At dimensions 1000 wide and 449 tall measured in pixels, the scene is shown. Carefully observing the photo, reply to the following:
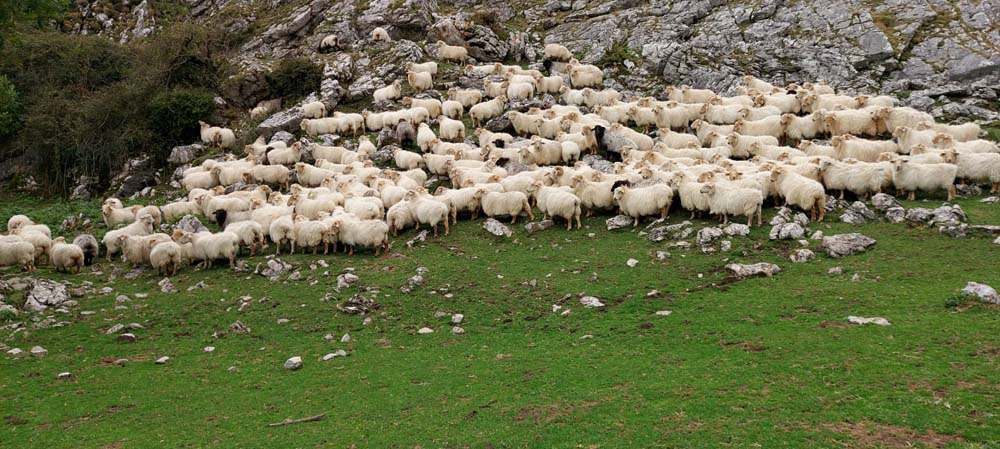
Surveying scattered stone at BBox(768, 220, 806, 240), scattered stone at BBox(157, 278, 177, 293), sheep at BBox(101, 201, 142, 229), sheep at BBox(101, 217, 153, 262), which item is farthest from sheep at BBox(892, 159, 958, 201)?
sheep at BBox(101, 201, 142, 229)

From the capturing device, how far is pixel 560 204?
21375 mm

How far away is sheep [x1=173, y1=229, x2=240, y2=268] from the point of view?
20.3 meters

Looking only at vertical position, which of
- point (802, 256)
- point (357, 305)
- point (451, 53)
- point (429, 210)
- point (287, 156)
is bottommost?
point (357, 305)

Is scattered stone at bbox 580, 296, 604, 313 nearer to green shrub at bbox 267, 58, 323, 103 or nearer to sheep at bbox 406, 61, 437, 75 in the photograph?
sheep at bbox 406, 61, 437, 75

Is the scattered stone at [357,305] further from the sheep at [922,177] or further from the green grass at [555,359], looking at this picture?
the sheep at [922,177]

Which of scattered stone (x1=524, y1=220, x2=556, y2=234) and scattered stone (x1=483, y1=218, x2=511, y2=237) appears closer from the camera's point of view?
scattered stone (x1=483, y1=218, x2=511, y2=237)

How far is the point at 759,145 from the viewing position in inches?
1016

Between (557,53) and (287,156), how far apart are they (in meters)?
19.5

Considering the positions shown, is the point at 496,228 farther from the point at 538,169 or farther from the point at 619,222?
the point at 538,169

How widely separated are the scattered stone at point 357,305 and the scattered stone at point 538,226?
649 cm

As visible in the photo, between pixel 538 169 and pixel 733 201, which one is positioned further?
pixel 538 169

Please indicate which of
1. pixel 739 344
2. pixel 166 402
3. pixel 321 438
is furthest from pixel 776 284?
pixel 166 402

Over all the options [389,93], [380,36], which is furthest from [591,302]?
[380,36]

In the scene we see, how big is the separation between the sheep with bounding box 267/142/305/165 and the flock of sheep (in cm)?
6
